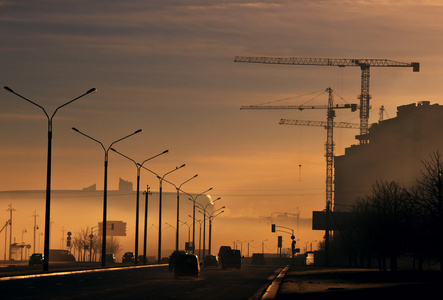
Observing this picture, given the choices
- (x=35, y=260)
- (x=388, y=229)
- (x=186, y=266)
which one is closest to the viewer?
(x=186, y=266)

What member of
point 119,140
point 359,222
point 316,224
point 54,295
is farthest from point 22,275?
point 316,224

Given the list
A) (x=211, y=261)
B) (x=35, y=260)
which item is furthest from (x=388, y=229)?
(x=35, y=260)

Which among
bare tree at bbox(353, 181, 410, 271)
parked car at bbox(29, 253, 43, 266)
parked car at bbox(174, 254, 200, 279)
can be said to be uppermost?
bare tree at bbox(353, 181, 410, 271)

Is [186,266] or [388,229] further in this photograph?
[388,229]

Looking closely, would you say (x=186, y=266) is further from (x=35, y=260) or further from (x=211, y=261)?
(x=35, y=260)

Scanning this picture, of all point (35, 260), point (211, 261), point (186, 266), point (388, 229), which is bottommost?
point (35, 260)

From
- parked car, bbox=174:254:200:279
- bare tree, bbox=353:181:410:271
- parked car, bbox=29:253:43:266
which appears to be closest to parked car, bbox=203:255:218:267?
parked car, bbox=29:253:43:266

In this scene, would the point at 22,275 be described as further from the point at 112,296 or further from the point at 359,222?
the point at 359,222

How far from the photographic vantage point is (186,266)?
194ft

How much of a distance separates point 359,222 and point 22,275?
212 feet

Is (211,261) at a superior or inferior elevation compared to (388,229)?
inferior

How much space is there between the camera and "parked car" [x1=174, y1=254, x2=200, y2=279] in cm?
5884

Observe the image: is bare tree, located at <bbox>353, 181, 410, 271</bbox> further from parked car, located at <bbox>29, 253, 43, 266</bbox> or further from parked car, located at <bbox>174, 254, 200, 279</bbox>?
parked car, located at <bbox>29, 253, 43, 266</bbox>

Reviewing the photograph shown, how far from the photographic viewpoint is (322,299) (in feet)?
109
